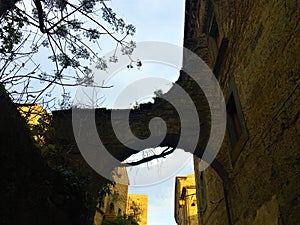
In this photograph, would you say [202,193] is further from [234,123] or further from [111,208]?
[111,208]

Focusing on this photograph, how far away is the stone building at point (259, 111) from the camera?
251 cm

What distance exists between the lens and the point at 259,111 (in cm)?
333

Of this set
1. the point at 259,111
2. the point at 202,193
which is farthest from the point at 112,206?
the point at 259,111

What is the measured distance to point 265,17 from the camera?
310 centimetres

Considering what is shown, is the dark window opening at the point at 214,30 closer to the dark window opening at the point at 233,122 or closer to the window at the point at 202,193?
the dark window opening at the point at 233,122

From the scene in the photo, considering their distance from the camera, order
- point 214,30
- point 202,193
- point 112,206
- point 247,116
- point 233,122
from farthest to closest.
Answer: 1. point 112,206
2. point 202,193
3. point 214,30
4. point 233,122
5. point 247,116

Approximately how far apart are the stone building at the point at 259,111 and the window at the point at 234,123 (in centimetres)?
2

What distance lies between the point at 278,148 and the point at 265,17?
1.71 meters

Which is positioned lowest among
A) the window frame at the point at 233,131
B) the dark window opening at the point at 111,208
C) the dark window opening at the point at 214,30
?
the dark window opening at the point at 111,208

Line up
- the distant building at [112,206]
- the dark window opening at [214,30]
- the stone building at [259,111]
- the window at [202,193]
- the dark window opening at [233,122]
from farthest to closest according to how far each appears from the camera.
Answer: the distant building at [112,206] < the window at [202,193] < the dark window opening at [214,30] < the dark window opening at [233,122] < the stone building at [259,111]

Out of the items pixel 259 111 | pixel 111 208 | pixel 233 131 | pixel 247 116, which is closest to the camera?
pixel 259 111

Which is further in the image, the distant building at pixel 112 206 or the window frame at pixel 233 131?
the distant building at pixel 112 206

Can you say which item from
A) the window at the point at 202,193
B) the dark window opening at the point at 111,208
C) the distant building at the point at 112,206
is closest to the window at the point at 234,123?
the window at the point at 202,193

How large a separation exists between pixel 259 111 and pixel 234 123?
5.18 ft
